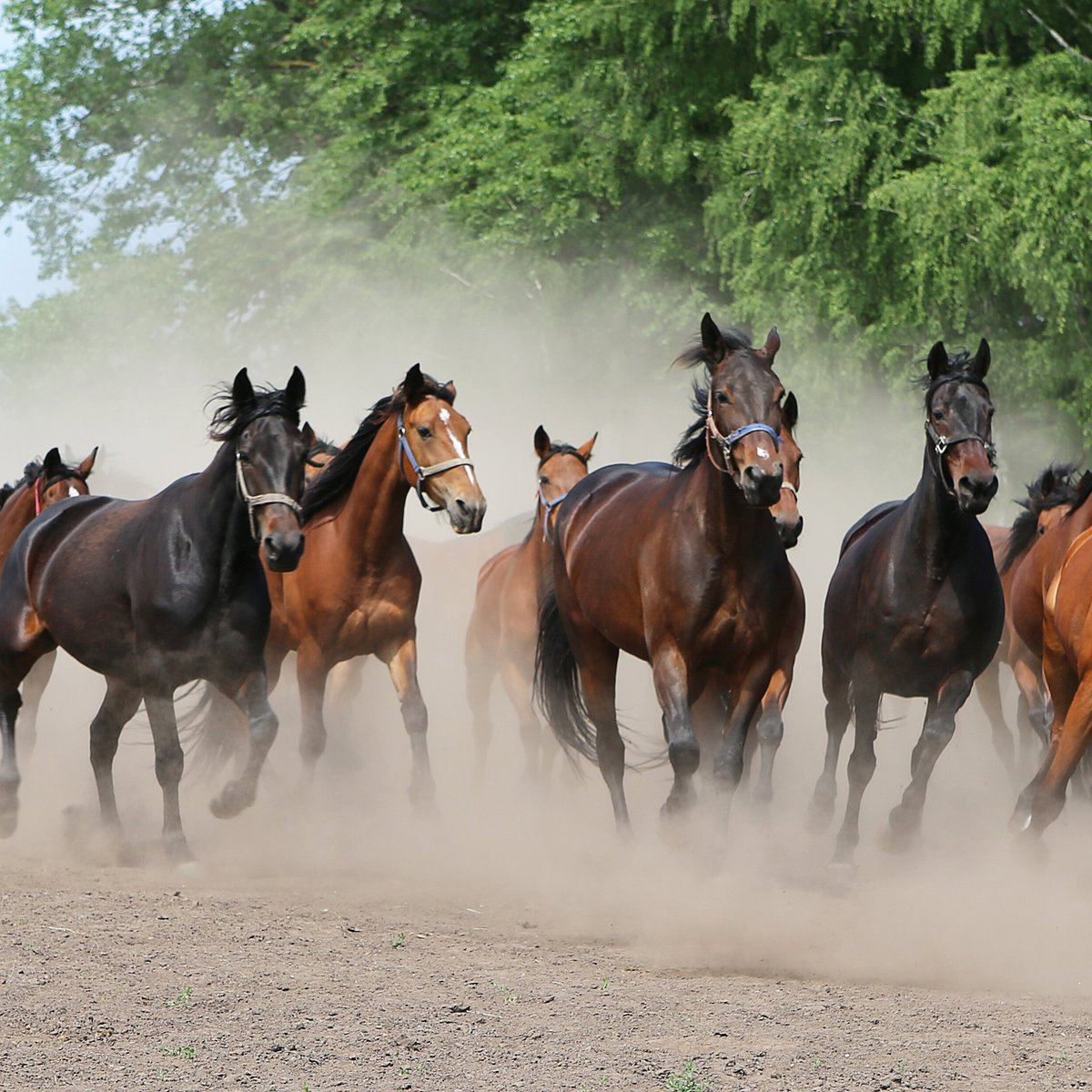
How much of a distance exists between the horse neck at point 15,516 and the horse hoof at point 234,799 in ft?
13.5

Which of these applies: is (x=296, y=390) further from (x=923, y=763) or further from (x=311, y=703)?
(x=923, y=763)

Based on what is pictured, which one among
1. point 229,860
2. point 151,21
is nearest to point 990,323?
point 229,860

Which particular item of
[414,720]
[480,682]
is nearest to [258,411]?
[414,720]

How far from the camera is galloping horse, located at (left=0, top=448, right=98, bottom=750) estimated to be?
11109 millimetres

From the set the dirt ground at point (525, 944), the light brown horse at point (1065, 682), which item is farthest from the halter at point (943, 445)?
the dirt ground at point (525, 944)

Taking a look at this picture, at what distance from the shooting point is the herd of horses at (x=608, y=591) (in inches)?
284

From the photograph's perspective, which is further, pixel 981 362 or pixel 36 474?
pixel 36 474

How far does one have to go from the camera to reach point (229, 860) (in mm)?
8023

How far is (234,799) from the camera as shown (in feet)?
25.2

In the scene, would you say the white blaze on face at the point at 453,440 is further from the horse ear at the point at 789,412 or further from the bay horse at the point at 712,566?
the horse ear at the point at 789,412

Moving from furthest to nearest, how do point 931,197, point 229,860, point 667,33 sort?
point 667,33 → point 931,197 → point 229,860

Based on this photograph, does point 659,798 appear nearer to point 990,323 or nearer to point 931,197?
point 931,197

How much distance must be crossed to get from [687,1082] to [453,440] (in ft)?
16.0

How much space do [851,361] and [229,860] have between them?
1273 cm
